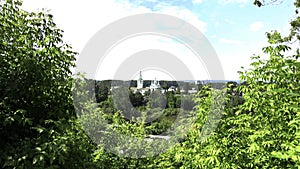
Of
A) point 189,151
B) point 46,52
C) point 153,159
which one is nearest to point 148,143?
point 153,159

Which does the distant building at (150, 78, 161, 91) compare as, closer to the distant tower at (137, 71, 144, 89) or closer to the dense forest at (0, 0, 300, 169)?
the distant tower at (137, 71, 144, 89)

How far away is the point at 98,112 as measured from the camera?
425cm

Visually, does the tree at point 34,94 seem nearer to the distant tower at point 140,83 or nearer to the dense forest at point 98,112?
the dense forest at point 98,112

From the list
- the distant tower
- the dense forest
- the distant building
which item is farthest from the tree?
the distant building

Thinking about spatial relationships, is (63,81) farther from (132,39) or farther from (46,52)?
(132,39)

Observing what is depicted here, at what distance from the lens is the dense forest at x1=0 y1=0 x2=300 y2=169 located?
2.61 meters

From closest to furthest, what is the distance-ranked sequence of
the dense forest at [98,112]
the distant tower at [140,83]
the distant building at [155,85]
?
1. the dense forest at [98,112]
2. the distant tower at [140,83]
3. the distant building at [155,85]

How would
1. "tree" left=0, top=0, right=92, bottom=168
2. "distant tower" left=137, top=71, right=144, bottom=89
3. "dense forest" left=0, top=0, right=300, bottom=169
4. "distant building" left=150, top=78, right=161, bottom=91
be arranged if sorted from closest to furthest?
"tree" left=0, top=0, right=92, bottom=168
"dense forest" left=0, top=0, right=300, bottom=169
"distant tower" left=137, top=71, right=144, bottom=89
"distant building" left=150, top=78, right=161, bottom=91

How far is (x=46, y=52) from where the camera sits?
3.07m

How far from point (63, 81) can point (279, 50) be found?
2.44 m

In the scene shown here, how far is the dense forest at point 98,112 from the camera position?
8.55 ft

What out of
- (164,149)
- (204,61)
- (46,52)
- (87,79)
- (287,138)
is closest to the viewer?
(287,138)

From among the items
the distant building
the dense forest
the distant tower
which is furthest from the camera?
the distant building

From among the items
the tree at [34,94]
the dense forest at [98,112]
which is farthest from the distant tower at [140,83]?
the tree at [34,94]
